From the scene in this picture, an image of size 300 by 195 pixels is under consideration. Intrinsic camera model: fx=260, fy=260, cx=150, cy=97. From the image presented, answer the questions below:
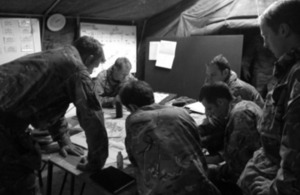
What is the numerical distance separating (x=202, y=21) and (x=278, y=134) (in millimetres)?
3083

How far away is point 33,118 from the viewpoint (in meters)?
1.38

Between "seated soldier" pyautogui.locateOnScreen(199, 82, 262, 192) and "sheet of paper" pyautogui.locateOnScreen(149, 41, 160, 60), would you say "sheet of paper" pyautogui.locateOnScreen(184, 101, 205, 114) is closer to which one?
"seated soldier" pyautogui.locateOnScreen(199, 82, 262, 192)

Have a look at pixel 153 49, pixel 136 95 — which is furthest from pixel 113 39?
pixel 136 95

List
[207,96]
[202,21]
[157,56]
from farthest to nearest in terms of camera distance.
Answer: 1. [157,56]
2. [202,21]
3. [207,96]

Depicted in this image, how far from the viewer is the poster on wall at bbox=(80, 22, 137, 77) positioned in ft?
11.8

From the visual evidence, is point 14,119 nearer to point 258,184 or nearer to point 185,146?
point 185,146

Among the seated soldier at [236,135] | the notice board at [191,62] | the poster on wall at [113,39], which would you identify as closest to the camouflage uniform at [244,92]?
the notice board at [191,62]

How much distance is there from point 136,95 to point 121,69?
6.20 feet

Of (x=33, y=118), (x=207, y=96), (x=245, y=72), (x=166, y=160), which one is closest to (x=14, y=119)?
(x=33, y=118)

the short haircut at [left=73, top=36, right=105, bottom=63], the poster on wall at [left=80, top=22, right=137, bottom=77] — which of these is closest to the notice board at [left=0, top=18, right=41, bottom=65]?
the poster on wall at [left=80, top=22, right=137, bottom=77]

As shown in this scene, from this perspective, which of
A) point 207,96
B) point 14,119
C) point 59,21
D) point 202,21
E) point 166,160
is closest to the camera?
point 166,160

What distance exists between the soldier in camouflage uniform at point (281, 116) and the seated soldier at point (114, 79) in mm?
2351

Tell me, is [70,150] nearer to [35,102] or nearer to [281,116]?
[35,102]

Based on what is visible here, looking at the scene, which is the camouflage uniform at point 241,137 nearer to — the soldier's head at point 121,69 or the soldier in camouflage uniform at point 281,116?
the soldier in camouflage uniform at point 281,116
